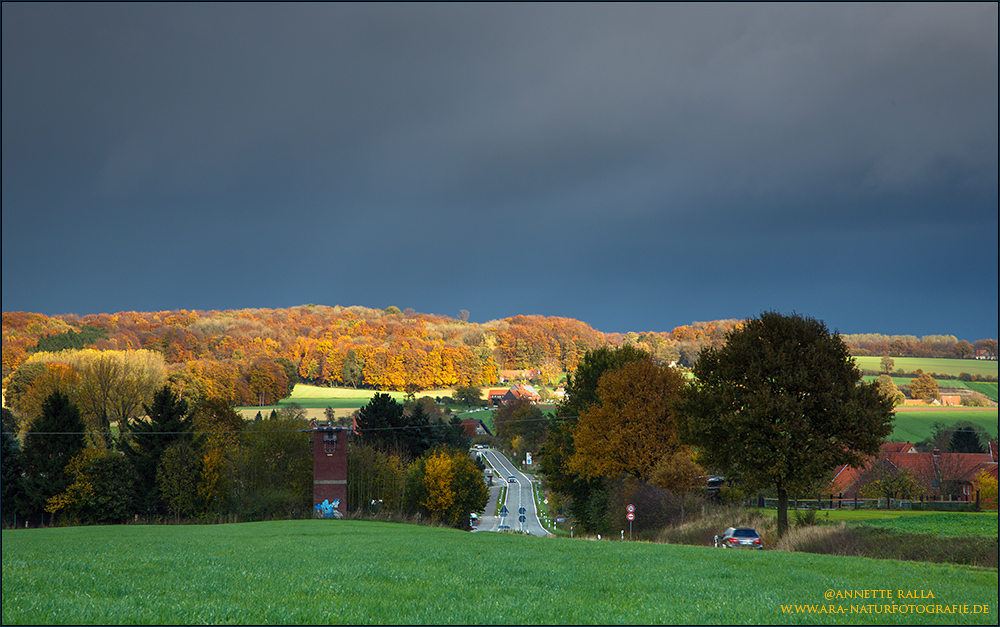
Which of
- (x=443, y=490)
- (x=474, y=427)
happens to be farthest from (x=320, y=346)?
(x=443, y=490)

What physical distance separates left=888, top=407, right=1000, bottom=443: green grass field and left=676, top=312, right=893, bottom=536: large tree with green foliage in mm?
53537

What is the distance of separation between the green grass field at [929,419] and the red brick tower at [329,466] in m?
60.0

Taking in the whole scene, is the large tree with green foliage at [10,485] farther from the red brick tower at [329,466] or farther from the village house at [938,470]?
the village house at [938,470]

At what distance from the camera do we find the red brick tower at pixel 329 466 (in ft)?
179

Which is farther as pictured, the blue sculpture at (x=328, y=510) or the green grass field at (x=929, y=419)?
the green grass field at (x=929, y=419)

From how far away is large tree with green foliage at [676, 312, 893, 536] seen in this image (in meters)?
28.4

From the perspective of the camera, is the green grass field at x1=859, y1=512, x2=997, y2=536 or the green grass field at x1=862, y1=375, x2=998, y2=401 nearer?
the green grass field at x1=859, y1=512, x2=997, y2=536

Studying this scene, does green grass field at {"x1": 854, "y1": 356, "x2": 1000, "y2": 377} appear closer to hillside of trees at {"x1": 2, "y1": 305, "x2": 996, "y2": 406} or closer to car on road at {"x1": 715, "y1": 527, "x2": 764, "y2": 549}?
hillside of trees at {"x1": 2, "y1": 305, "x2": 996, "y2": 406}

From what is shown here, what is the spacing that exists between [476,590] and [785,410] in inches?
858

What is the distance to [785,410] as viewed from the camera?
93.1 ft

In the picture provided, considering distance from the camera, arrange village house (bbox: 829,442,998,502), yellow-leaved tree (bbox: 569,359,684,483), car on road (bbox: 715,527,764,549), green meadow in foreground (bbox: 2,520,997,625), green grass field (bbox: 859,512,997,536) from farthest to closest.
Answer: village house (bbox: 829,442,998,502) → yellow-leaved tree (bbox: 569,359,684,483) → car on road (bbox: 715,527,764,549) → green grass field (bbox: 859,512,997,536) → green meadow in foreground (bbox: 2,520,997,625)

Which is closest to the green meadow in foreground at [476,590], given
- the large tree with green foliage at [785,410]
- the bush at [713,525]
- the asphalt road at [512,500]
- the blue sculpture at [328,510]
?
the large tree with green foliage at [785,410]

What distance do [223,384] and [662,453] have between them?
77.6m

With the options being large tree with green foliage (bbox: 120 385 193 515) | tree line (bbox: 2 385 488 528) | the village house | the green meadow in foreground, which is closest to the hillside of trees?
the village house
